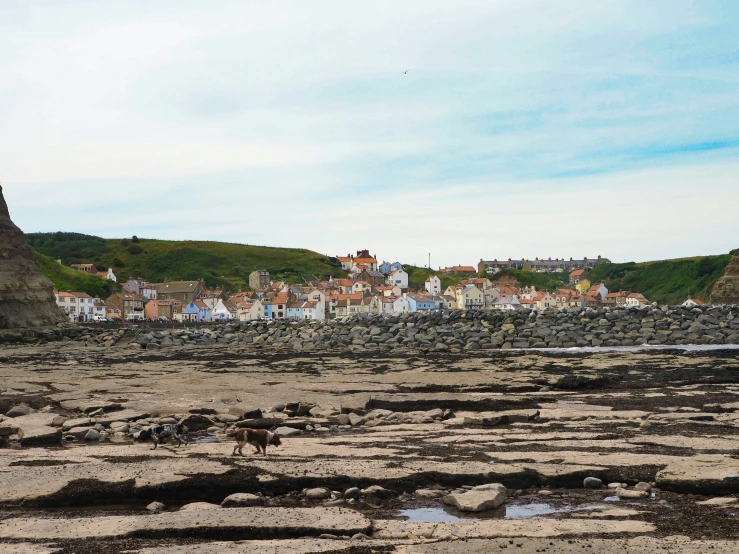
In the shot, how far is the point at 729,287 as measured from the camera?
303 feet

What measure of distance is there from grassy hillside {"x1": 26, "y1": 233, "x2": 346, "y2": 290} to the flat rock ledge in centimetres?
14775

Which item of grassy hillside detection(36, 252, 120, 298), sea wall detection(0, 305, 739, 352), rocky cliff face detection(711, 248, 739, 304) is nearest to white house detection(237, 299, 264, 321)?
grassy hillside detection(36, 252, 120, 298)

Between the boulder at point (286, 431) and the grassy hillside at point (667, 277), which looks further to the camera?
the grassy hillside at point (667, 277)

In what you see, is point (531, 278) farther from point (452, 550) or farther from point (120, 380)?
point (452, 550)

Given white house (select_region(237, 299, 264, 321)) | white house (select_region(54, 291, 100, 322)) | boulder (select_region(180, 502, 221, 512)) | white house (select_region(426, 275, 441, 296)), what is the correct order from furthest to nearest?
white house (select_region(426, 275, 441, 296)) < white house (select_region(237, 299, 264, 321)) < white house (select_region(54, 291, 100, 322)) < boulder (select_region(180, 502, 221, 512))

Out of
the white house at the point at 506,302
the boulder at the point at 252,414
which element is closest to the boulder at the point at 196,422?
the boulder at the point at 252,414

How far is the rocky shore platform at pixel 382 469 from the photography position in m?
8.06

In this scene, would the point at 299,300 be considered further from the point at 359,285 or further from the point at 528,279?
the point at 528,279

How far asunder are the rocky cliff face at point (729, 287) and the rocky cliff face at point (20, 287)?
236 feet

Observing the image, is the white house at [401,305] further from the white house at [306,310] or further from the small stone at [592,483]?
the small stone at [592,483]

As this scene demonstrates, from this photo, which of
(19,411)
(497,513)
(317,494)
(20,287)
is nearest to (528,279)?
(20,287)

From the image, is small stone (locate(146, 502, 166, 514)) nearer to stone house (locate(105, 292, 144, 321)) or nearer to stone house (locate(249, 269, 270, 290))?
stone house (locate(105, 292, 144, 321))

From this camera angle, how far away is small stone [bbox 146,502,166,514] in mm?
9443

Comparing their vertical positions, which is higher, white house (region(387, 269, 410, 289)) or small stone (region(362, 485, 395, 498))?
white house (region(387, 269, 410, 289))
